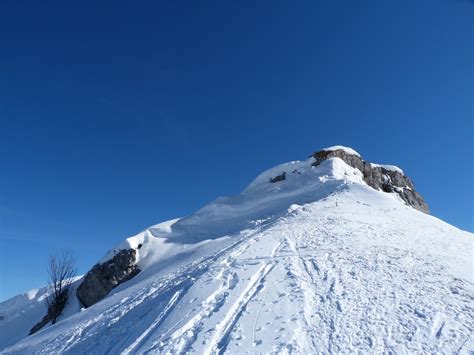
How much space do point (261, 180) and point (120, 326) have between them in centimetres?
2977

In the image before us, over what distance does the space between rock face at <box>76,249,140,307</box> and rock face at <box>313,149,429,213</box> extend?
22.8 metres

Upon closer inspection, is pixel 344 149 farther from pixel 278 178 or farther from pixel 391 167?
pixel 278 178

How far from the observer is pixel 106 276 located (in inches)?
1148

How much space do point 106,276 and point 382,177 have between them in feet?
106

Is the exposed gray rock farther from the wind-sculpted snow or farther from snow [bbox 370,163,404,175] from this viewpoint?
the wind-sculpted snow

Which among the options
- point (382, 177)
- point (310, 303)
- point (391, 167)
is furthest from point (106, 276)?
point (391, 167)

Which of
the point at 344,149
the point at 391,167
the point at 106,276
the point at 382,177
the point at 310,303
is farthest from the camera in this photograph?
the point at 391,167

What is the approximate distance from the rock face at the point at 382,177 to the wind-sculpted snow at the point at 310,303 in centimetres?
2333

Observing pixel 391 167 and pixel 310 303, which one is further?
pixel 391 167

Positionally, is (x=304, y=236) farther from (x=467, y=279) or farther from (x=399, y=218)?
(x=399, y=218)

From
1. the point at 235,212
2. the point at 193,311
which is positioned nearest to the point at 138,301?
the point at 193,311

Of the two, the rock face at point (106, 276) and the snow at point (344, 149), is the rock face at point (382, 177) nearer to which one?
the snow at point (344, 149)

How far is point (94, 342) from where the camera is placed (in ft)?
38.3

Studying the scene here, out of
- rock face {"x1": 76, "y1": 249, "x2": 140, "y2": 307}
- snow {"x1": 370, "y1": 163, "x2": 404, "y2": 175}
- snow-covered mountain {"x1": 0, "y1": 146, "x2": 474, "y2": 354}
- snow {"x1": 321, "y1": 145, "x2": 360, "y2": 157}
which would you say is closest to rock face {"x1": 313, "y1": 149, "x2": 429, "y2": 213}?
snow {"x1": 370, "y1": 163, "x2": 404, "y2": 175}
